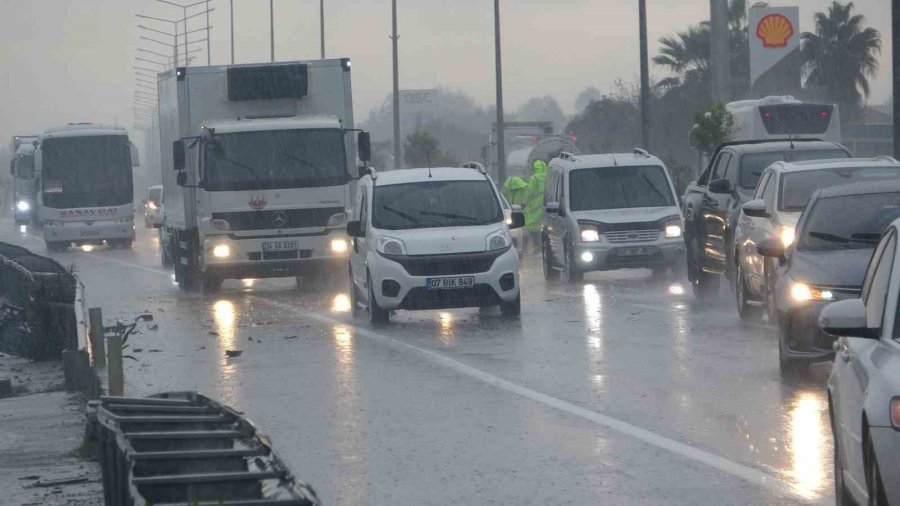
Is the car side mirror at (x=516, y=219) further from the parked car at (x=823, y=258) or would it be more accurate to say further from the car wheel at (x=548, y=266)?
the car wheel at (x=548, y=266)

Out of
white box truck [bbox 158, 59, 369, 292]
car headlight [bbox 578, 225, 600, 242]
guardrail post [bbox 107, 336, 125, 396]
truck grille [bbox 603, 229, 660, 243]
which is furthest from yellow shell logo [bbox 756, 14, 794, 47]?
guardrail post [bbox 107, 336, 125, 396]

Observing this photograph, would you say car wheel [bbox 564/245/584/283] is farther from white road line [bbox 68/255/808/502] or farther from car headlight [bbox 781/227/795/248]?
car headlight [bbox 781/227/795/248]

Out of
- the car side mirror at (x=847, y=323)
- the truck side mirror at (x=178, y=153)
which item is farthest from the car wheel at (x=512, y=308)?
the car side mirror at (x=847, y=323)

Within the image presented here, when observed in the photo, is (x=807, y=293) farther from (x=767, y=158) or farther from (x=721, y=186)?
(x=767, y=158)

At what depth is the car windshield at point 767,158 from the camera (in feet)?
69.1

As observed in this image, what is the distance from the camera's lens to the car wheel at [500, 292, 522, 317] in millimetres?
19188

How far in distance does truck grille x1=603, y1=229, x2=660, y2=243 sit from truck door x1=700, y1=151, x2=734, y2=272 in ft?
10.9

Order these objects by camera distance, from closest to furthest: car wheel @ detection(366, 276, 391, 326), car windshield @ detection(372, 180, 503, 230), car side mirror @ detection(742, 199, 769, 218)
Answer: car side mirror @ detection(742, 199, 769, 218) → car wheel @ detection(366, 276, 391, 326) → car windshield @ detection(372, 180, 503, 230)

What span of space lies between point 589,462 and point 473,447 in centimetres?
97

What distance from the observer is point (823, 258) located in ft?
43.1

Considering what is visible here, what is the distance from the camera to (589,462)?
31.0 feet

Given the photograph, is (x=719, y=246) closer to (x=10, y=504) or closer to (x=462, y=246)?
(x=462, y=246)

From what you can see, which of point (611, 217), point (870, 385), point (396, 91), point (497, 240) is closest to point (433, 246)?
point (497, 240)

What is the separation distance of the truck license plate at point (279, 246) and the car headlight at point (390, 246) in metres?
6.15
